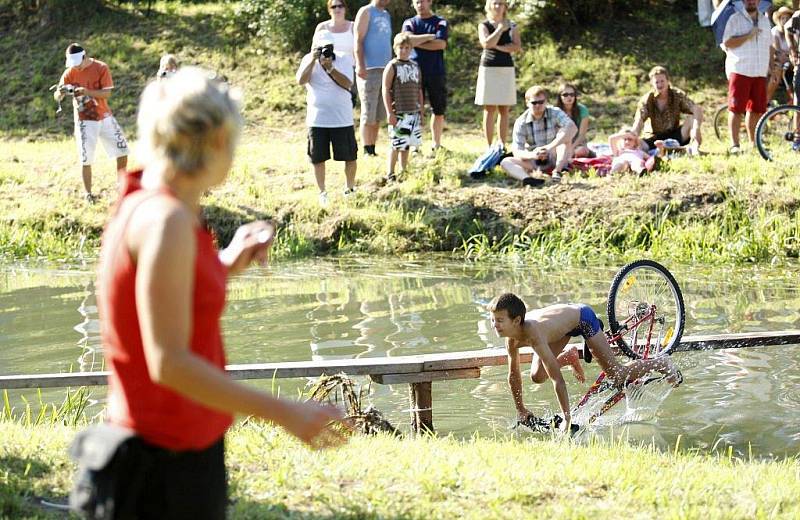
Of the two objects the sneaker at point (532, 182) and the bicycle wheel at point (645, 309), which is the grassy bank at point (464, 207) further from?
the bicycle wheel at point (645, 309)

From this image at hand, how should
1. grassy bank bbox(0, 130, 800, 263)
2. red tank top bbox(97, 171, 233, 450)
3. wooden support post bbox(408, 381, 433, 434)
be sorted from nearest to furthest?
1. red tank top bbox(97, 171, 233, 450)
2. wooden support post bbox(408, 381, 433, 434)
3. grassy bank bbox(0, 130, 800, 263)

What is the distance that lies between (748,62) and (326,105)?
5420 mm

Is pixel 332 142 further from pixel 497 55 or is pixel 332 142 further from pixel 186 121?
pixel 186 121

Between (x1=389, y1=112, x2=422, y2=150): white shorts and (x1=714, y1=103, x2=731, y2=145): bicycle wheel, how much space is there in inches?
186

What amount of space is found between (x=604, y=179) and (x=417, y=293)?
3795 mm

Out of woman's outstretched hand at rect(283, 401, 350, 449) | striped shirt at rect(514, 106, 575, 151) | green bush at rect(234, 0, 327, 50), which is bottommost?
woman's outstretched hand at rect(283, 401, 350, 449)

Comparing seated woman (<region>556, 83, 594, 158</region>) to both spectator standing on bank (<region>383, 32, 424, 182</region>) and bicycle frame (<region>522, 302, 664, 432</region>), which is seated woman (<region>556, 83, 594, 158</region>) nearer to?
spectator standing on bank (<region>383, 32, 424, 182</region>)

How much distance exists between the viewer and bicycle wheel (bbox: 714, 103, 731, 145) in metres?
17.2

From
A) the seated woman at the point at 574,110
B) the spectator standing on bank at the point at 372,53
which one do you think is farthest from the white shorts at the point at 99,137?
the seated woman at the point at 574,110

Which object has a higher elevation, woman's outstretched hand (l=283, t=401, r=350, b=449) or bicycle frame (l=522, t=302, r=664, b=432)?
woman's outstretched hand (l=283, t=401, r=350, b=449)

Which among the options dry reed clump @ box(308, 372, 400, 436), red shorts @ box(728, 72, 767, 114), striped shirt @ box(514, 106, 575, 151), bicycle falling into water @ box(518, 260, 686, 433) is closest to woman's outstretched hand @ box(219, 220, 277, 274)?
dry reed clump @ box(308, 372, 400, 436)

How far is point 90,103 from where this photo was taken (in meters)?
14.9

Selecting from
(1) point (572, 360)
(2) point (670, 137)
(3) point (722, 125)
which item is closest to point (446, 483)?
(1) point (572, 360)

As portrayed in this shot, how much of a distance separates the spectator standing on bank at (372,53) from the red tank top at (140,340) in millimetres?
12771
